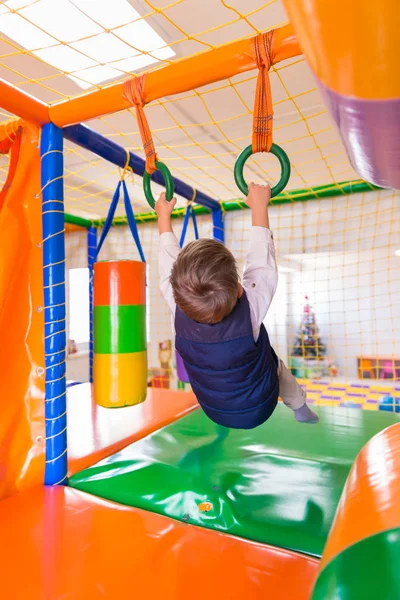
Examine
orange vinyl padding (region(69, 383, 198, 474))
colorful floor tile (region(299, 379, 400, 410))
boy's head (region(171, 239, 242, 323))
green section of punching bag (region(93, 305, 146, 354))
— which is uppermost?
boy's head (region(171, 239, 242, 323))

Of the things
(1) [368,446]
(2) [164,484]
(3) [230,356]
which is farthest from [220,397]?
(1) [368,446]

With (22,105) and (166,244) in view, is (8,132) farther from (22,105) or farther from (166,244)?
(166,244)

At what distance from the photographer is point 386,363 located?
649cm

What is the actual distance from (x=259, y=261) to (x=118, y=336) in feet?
1.86

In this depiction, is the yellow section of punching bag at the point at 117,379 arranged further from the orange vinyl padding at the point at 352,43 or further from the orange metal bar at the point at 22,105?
the orange vinyl padding at the point at 352,43

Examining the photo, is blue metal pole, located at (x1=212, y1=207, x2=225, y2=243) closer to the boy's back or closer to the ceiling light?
the ceiling light

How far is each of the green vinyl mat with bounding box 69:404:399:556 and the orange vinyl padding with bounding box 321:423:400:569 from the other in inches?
17.3

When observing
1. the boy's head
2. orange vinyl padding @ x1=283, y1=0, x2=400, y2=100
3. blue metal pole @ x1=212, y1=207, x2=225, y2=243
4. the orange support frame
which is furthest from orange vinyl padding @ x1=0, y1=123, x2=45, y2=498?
blue metal pole @ x1=212, y1=207, x2=225, y2=243

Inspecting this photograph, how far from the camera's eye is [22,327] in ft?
4.60

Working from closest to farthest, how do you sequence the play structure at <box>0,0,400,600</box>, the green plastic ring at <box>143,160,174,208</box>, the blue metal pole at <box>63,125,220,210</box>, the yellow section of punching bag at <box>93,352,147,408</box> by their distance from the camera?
the play structure at <box>0,0,400,600</box>
the green plastic ring at <box>143,160,174,208</box>
the yellow section of punching bag at <box>93,352,147,408</box>
the blue metal pole at <box>63,125,220,210</box>

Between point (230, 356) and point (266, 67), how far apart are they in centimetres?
83

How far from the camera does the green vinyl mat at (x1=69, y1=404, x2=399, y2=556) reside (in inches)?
44.2

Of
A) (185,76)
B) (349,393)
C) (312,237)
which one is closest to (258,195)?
(185,76)

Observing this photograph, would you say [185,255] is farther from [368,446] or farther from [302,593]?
[302,593]
